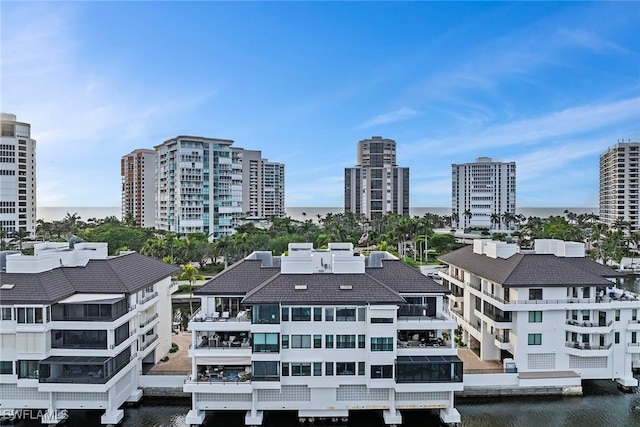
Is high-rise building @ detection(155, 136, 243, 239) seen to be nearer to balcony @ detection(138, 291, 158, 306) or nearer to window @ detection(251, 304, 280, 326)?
balcony @ detection(138, 291, 158, 306)

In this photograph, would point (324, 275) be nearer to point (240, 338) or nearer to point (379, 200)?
point (240, 338)

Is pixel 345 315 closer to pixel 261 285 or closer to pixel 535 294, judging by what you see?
pixel 261 285

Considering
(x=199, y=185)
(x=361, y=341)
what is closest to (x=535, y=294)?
(x=361, y=341)

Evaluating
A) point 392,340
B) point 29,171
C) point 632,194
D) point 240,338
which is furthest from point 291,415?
point 632,194

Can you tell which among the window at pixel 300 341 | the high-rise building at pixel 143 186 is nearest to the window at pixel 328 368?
the window at pixel 300 341

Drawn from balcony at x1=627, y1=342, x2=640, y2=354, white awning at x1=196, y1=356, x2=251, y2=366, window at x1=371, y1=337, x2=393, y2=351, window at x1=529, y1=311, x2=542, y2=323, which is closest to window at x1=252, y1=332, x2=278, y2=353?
white awning at x1=196, y1=356, x2=251, y2=366
